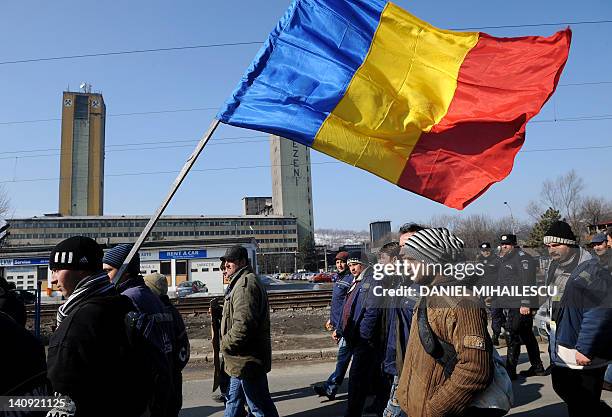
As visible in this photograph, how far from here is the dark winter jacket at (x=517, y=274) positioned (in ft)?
22.4

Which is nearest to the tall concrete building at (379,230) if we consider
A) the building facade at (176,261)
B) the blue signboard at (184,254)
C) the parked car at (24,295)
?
the parked car at (24,295)

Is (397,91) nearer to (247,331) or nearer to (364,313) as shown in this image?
(364,313)

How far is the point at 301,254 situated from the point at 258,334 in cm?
9884

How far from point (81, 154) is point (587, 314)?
10874 cm

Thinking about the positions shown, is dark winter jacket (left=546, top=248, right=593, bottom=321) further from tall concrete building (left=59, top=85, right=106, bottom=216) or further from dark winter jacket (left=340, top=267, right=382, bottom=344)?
tall concrete building (left=59, top=85, right=106, bottom=216)

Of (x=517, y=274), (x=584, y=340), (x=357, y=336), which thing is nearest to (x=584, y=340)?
(x=584, y=340)

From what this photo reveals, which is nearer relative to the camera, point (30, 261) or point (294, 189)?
point (30, 261)

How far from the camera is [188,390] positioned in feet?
23.6

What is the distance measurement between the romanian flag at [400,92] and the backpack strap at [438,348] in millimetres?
2132

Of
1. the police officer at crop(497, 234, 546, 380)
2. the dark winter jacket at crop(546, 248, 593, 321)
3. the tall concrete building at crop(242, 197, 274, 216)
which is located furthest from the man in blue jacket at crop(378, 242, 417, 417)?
the tall concrete building at crop(242, 197, 274, 216)

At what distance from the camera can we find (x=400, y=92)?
4.89 metres

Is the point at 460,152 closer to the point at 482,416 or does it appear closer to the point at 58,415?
the point at 482,416

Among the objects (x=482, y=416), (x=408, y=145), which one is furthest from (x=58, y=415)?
(x=408, y=145)

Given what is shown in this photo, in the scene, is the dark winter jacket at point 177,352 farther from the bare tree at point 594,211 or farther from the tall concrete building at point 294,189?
the tall concrete building at point 294,189
